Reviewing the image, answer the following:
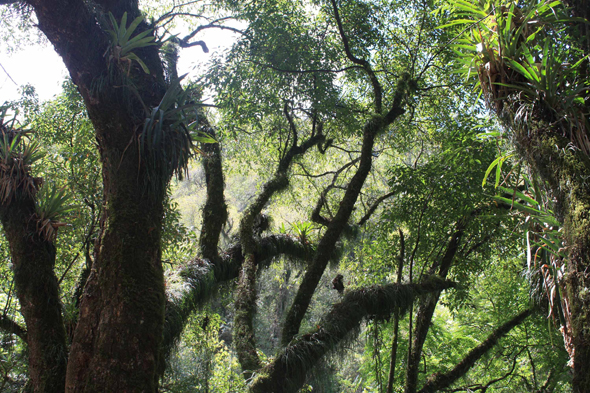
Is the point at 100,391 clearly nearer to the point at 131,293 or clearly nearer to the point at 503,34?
the point at 131,293

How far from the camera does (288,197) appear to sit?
10859mm

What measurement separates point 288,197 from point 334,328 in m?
5.97

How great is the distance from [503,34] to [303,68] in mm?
4150

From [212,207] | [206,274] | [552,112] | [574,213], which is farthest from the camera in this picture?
[212,207]

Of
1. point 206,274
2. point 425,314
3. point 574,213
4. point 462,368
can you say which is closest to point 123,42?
point 574,213

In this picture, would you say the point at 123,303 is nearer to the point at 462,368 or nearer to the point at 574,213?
the point at 574,213

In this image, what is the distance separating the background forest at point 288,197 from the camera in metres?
2.65

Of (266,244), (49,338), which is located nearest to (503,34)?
(49,338)

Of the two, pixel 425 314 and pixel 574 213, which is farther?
pixel 425 314

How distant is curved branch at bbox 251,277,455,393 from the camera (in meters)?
4.82

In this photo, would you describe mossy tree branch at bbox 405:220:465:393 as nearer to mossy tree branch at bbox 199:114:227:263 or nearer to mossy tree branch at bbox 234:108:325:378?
mossy tree branch at bbox 234:108:325:378

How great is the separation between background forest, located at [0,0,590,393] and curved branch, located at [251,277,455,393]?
3 cm

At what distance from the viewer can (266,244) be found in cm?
757

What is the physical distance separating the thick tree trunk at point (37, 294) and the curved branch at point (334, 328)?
2.35 meters
